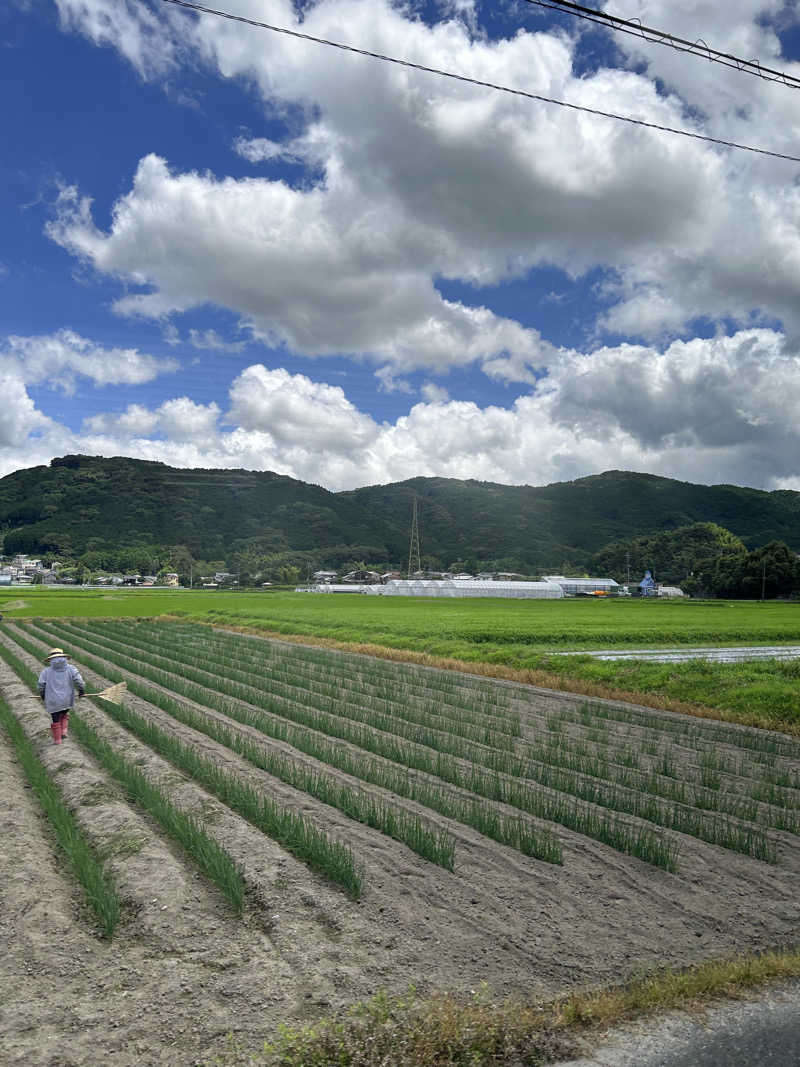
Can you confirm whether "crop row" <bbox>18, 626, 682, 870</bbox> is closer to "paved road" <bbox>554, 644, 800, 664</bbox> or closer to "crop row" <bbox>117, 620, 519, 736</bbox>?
"crop row" <bbox>117, 620, 519, 736</bbox>

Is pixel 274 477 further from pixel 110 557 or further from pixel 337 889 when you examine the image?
pixel 337 889

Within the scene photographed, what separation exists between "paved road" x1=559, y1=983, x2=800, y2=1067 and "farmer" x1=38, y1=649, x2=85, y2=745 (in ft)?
27.0

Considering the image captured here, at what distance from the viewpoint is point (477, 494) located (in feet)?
580

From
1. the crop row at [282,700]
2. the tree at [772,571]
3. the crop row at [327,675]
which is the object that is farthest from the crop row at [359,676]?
the tree at [772,571]

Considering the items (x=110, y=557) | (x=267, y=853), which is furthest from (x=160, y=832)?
(x=110, y=557)

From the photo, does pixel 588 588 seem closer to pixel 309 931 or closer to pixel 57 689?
pixel 57 689

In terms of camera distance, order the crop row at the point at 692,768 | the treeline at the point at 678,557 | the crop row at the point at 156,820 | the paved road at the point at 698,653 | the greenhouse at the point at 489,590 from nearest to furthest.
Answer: the crop row at the point at 156,820, the crop row at the point at 692,768, the paved road at the point at 698,653, the greenhouse at the point at 489,590, the treeline at the point at 678,557

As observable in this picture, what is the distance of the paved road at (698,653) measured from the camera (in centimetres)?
2094

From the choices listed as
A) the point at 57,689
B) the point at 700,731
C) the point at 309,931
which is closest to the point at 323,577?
the point at 700,731

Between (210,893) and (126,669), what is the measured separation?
14.8 m

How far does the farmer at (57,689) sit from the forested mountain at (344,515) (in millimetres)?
107838

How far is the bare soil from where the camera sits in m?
3.80

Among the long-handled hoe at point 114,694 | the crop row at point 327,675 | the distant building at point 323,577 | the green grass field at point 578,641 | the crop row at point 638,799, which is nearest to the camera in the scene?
the crop row at point 638,799

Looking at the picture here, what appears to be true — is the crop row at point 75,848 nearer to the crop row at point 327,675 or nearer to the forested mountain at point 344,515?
the crop row at point 327,675
